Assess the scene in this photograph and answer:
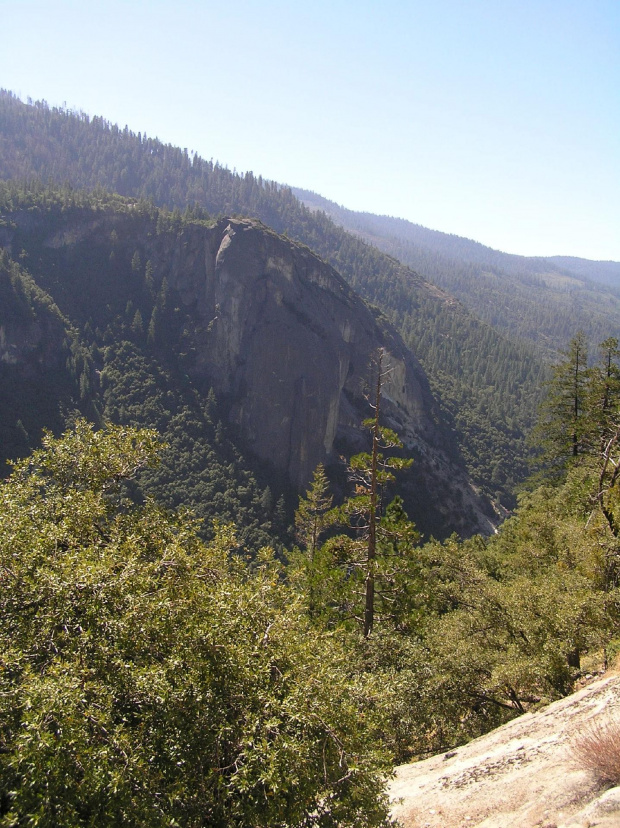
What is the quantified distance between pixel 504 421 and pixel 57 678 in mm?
113913

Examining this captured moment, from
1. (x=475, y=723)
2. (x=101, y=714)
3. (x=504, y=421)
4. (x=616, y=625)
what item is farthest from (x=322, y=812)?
(x=504, y=421)

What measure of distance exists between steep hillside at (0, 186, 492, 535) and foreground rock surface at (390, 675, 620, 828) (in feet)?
185

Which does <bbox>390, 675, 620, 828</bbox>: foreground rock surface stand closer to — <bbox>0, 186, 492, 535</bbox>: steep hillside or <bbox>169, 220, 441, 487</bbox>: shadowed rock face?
<bbox>0, 186, 492, 535</bbox>: steep hillside

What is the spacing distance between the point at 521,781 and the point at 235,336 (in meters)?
76.6

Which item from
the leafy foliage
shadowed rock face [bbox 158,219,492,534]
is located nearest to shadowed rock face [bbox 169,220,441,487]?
shadowed rock face [bbox 158,219,492,534]

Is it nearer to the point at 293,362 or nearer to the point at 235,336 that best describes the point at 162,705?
the point at 293,362

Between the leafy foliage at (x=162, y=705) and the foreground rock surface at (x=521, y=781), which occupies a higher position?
the leafy foliage at (x=162, y=705)

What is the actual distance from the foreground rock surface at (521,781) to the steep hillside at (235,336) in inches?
2220

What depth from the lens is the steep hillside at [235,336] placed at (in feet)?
243

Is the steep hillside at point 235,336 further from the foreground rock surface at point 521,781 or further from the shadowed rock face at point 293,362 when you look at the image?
the foreground rock surface at point 521,781

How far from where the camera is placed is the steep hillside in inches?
2921

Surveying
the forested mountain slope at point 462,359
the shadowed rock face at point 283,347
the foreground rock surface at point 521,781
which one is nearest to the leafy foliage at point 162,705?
the foreground rock surface at point 521,781

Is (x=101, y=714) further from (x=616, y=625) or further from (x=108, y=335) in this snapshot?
(x=108, y=335)

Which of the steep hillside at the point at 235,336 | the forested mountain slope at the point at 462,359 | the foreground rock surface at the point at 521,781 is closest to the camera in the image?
the foreground rock surface at the point at 521,781
